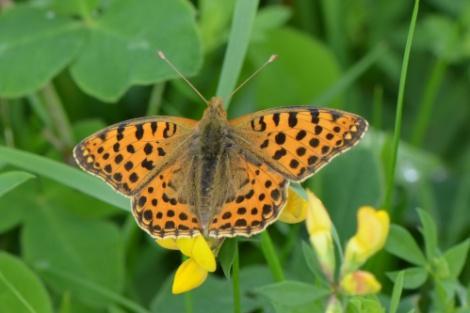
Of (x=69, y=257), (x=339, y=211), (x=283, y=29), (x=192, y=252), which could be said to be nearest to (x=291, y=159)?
(x=192, y=252)

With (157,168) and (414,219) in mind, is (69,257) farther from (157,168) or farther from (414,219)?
(414,219)

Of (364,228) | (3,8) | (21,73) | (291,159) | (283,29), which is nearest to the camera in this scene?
(364,228)

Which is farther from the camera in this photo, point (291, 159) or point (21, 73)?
point (21, 73)

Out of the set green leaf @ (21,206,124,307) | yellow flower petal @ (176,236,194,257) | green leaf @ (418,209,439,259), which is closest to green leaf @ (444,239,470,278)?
green leaf @ (418,209,439,259)

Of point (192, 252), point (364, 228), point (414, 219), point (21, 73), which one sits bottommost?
point (414, 219)

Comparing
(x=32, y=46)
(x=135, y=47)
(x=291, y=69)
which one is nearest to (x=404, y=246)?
(x=135, y=47)
